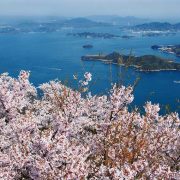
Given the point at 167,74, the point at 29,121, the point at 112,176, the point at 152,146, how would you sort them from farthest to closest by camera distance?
the point at 167,74 < the point at 29,121 < the point at 152,146 < the point at 112,176

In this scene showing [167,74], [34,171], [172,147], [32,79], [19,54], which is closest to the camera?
[34,171]

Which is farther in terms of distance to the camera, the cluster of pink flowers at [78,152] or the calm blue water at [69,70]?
the calm blue water at [69,70]

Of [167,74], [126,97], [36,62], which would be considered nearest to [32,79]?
[36,62]

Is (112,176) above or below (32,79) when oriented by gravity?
above

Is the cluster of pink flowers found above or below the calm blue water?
above

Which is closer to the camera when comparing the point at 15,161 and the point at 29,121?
the point at 15,161

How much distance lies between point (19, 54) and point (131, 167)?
4640 inches

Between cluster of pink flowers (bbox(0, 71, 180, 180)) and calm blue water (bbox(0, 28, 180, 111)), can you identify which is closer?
cluster of pink flowers (bbox(0, 71, 180, 180))

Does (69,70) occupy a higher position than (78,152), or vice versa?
(78,152)

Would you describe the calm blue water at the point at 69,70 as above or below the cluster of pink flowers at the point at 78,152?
below

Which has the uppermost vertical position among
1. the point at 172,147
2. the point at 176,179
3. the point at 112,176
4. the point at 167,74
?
the point at 112,176

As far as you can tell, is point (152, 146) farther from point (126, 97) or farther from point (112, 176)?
point (126, 97)

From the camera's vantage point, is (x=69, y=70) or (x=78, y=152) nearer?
(x=78, y=152)

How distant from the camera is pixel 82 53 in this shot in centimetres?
12812
